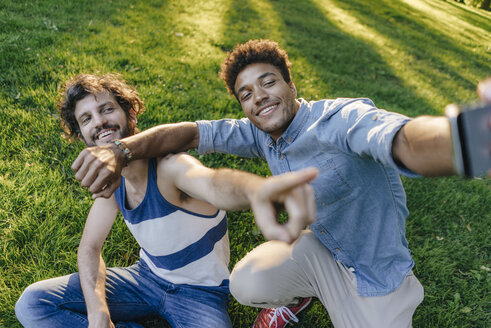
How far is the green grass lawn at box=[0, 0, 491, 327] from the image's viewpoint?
8.38 feet

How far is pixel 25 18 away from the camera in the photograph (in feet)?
17.3

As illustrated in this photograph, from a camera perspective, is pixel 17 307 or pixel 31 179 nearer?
pixel 17 307

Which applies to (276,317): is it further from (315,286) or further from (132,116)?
(132,116)

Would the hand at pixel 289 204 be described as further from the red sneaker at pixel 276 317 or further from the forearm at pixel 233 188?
the red sneaker at pixel 276 317

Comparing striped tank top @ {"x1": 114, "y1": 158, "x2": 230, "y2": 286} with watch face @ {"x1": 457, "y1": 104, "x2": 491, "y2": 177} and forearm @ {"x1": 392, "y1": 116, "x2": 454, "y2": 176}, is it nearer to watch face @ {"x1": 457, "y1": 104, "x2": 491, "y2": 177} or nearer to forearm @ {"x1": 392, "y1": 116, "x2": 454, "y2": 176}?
forearm @ {"x1": 392, "y1": 116, "x2": 454, "y2": 176}

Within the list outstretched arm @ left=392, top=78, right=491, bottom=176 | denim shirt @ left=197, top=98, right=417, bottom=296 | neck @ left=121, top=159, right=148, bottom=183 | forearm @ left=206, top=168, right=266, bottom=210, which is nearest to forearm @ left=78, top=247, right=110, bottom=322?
neck @ left=121, top=159, right=148, bottom=183

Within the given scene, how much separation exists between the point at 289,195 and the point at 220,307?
1.61 metres

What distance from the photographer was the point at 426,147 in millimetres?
1051

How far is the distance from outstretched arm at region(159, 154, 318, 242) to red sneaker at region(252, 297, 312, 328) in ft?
4.14

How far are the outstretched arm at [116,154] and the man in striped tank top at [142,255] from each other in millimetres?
73

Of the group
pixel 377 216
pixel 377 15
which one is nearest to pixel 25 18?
pixel 377 216

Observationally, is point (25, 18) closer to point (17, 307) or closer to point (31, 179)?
point (31, 179)

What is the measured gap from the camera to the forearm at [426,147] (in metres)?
1.00

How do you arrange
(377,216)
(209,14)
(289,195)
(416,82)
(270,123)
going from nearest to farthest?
1. (289,195)
2. (377,216)
3. (270,123)
4. (416,82)
5. (209,14)
